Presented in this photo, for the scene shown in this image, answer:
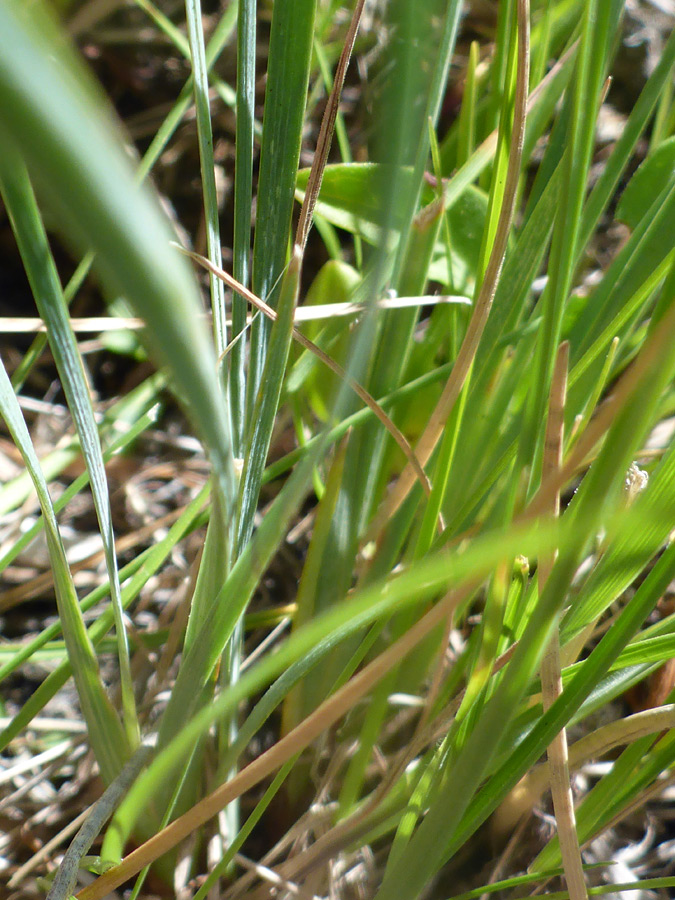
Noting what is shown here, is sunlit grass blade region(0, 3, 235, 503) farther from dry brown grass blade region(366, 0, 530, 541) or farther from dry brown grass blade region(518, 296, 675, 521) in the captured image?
dry brown grass blade region(366, 0, 530, 541)

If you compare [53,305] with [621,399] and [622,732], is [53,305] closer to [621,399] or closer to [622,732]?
[621,399]

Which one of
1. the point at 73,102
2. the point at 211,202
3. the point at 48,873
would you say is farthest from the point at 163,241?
the point at 48,873

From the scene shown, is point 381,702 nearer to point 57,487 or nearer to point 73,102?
point 73,102

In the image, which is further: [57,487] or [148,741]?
[57,487]

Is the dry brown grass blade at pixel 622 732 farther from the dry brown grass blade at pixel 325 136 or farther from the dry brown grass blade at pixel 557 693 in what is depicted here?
the dry brown grass blade at pixel 325 136

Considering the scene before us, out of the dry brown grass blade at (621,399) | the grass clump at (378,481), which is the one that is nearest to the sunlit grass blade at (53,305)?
the grass clump at (378,481)

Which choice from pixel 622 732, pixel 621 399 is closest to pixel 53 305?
pixel 621 399
